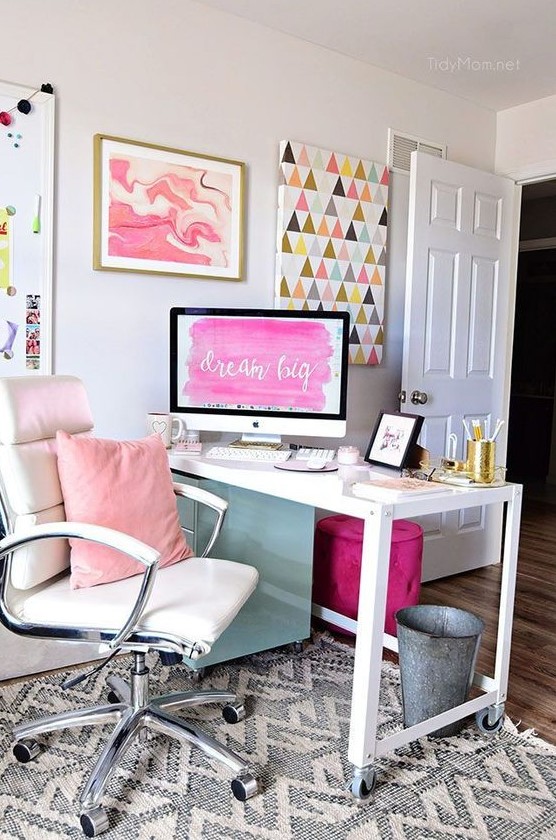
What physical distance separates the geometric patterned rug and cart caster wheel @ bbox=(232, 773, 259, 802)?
0.02 meters

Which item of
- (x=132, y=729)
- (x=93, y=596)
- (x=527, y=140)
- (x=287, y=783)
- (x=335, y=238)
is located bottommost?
(x=287, y=783)

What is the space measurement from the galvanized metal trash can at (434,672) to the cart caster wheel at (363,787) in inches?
12.3

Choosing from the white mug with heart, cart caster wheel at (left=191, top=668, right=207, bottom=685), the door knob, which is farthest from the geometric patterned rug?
the door knob

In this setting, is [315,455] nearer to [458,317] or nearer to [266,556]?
[266,556]

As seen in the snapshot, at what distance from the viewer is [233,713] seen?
2.15 m

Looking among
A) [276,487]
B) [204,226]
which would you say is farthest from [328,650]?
[204,226]

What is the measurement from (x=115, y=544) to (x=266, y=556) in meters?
0.97

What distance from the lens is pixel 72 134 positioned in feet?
8.47

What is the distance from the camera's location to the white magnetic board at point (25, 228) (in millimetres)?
2457

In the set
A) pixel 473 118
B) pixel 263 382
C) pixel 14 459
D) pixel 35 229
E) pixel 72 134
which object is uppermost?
pixel 473 118

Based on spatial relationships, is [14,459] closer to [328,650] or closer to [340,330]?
[340,330]

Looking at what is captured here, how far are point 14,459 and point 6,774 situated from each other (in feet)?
2.58
